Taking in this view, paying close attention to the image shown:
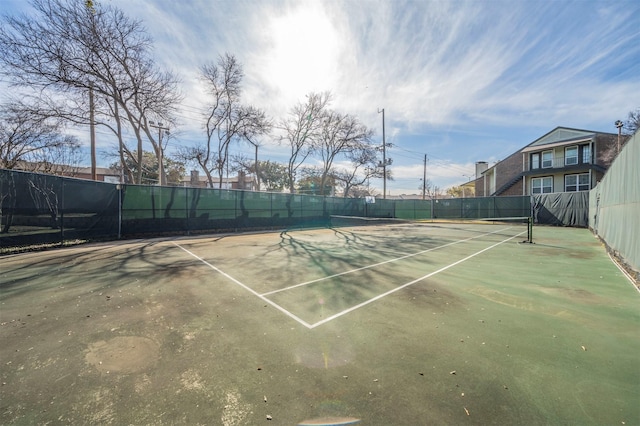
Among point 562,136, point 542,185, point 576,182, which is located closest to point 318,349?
point 576,182

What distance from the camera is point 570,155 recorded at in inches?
1067

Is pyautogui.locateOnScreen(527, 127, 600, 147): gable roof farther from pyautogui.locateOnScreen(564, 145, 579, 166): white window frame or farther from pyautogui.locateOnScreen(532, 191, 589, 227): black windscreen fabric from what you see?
pyautogui.locateOnScreen(532, 191, 589, 227): black windscreen fabric

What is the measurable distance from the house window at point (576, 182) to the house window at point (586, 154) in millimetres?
1262

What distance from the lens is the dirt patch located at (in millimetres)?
2580

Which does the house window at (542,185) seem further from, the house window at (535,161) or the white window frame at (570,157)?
the white window frame at (570,157)

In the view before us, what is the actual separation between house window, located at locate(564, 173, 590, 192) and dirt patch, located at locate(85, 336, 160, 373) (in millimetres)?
35929

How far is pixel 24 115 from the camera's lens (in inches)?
618

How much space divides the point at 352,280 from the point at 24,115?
21.5 meters

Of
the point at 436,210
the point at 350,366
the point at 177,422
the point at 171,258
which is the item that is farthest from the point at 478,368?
the point at 436,210

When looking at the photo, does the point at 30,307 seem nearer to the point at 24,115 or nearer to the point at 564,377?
the point at 564,377

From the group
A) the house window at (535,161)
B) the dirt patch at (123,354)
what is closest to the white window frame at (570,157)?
the house window at (535,161)

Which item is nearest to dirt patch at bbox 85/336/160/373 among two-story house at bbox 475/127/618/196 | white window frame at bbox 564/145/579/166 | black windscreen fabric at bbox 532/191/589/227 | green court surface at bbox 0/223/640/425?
green court surface at bbox 0/223/640/425

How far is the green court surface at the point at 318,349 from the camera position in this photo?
2053 mm

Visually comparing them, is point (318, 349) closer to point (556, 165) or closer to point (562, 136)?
point (556, 165)
